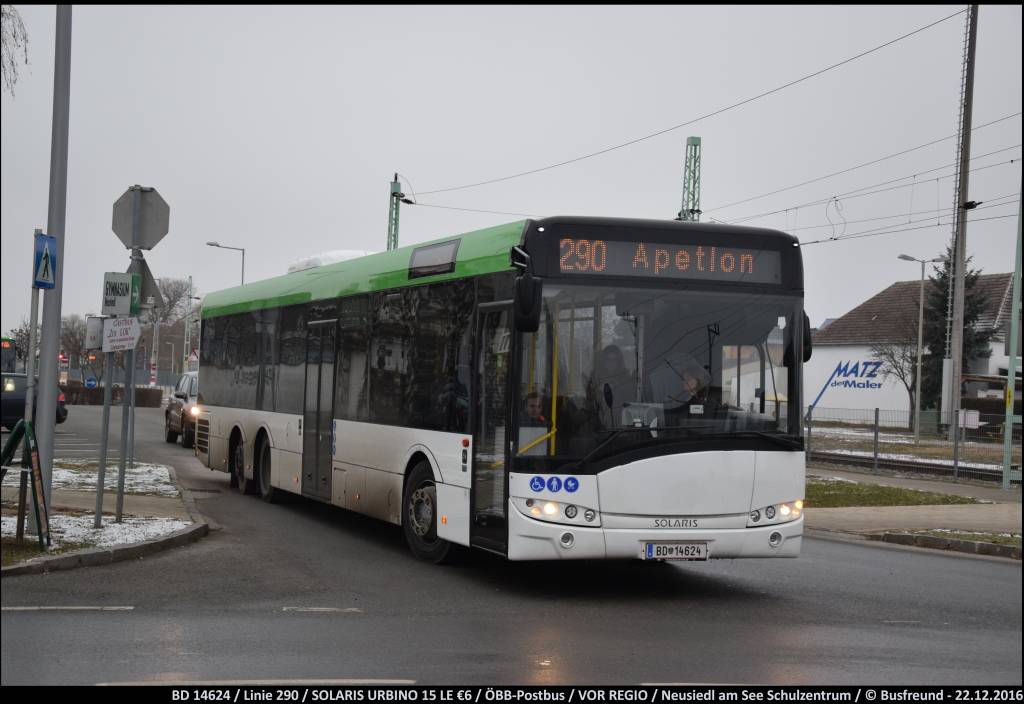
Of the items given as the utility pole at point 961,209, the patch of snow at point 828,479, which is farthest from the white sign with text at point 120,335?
the utility pole at point 961,209

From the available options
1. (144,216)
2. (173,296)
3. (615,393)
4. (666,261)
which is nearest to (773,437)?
(615,393)

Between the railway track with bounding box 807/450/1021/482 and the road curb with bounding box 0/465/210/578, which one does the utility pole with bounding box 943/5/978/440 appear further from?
the road curb with bounding box 0/465/210/578

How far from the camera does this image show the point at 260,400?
17.4 metres

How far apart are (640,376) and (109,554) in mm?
4805

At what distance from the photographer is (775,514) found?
10258mm

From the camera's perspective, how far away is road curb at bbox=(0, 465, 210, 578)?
10.0 meters

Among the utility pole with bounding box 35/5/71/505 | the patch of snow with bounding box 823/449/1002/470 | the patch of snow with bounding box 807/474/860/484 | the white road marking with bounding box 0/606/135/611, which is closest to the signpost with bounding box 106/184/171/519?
the utility pole with bounding box 35/5/71/505

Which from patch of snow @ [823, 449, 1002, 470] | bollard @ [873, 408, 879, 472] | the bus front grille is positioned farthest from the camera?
bollard @ [873, 408, 879, 472]

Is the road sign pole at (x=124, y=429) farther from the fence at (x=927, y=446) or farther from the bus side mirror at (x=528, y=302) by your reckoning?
the fence at (x=927, y=446)

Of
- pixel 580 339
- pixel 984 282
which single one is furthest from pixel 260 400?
pixel 984 282

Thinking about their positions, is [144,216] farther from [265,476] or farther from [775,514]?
[775,514]

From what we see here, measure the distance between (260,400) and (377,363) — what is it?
4.75 m

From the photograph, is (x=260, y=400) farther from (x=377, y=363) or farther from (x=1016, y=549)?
(x=1016, y=549)

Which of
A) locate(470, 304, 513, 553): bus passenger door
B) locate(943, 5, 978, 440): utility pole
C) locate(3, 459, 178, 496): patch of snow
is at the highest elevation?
locate(943, 5, 978, 440): utility pole
